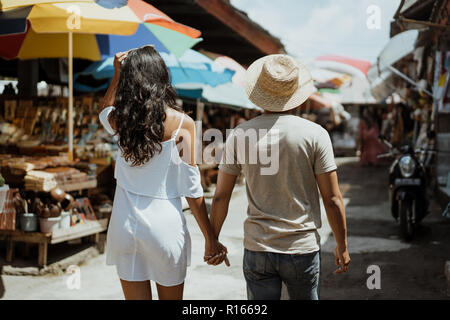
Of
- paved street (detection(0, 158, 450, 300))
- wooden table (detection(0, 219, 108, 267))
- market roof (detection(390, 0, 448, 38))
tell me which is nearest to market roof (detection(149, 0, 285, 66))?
market roof (detection(390, 0, 448, 38))

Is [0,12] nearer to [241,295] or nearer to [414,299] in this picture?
[241,295]

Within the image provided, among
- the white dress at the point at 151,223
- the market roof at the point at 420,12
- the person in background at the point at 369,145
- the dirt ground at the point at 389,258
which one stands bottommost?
the person in background at the point at 369,145

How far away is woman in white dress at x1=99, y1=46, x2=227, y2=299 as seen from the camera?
2.71m

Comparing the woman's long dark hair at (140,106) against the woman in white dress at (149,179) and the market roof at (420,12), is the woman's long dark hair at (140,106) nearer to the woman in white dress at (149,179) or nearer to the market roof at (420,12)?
the woman in white dress at (149,179)

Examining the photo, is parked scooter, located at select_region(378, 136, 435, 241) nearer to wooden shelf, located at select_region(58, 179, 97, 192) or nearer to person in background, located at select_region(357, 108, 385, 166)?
wooden shelf, located at select_region(58, 179, 97, 192)

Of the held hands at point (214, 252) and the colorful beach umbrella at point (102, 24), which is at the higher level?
the colorful beach umbrella at point (102, 24)

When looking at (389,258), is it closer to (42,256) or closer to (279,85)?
(42,256)

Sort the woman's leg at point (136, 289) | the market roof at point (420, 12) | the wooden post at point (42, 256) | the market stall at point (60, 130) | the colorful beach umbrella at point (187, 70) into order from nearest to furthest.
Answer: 1. the woman's leg at point (136, 289)
2. the market stall at point (60, 130)
3. the wooden post at point (42, 256)
4. the market roof at point (420, 12)
5. the colorful beach umbrella at point (187, 70)

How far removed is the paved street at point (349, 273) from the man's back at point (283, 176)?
239 centimetres

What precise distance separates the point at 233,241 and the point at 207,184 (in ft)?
15.3

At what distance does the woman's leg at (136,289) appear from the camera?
276 cm

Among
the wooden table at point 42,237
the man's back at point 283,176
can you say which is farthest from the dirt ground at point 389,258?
the wooden table at point 42,237

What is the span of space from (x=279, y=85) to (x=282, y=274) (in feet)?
3.10

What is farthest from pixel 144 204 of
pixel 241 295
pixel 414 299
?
pixel 414 299
